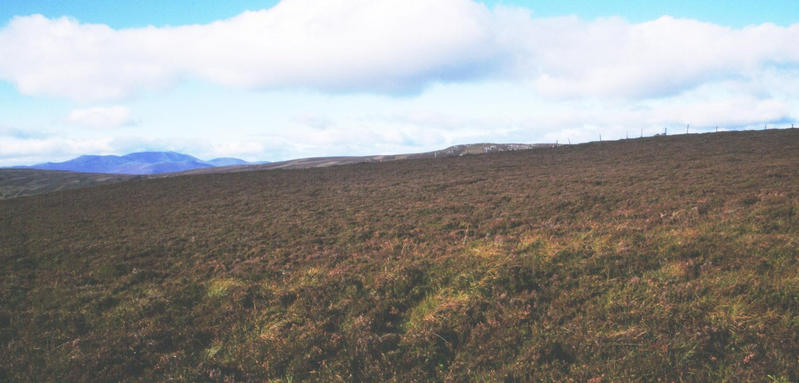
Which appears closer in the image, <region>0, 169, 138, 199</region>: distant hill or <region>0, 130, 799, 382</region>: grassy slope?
<region>0, 130, 799, 382</region>: grassy slope

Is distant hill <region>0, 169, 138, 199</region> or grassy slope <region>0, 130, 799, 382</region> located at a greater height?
distant hill <region>0, 169, 138, 199</region>

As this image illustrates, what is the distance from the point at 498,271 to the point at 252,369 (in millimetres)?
5952

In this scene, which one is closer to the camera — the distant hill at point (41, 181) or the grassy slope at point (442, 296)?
the grassy slope at point (442, 296)

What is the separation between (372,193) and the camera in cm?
3036

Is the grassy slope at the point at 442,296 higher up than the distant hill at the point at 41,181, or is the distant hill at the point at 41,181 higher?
the distant hill at the point at 41,181

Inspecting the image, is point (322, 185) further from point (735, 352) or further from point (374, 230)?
point (735, 352)

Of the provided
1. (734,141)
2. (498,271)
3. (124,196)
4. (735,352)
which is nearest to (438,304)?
(498,271)

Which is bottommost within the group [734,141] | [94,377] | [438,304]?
[94,377]

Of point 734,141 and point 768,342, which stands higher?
point 734,141

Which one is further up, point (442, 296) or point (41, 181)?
point (41, 181)

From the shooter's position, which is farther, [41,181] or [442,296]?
[41,181]

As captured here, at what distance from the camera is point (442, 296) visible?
26.3ft

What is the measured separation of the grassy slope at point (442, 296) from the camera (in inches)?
222

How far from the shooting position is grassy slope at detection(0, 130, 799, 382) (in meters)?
5.63
